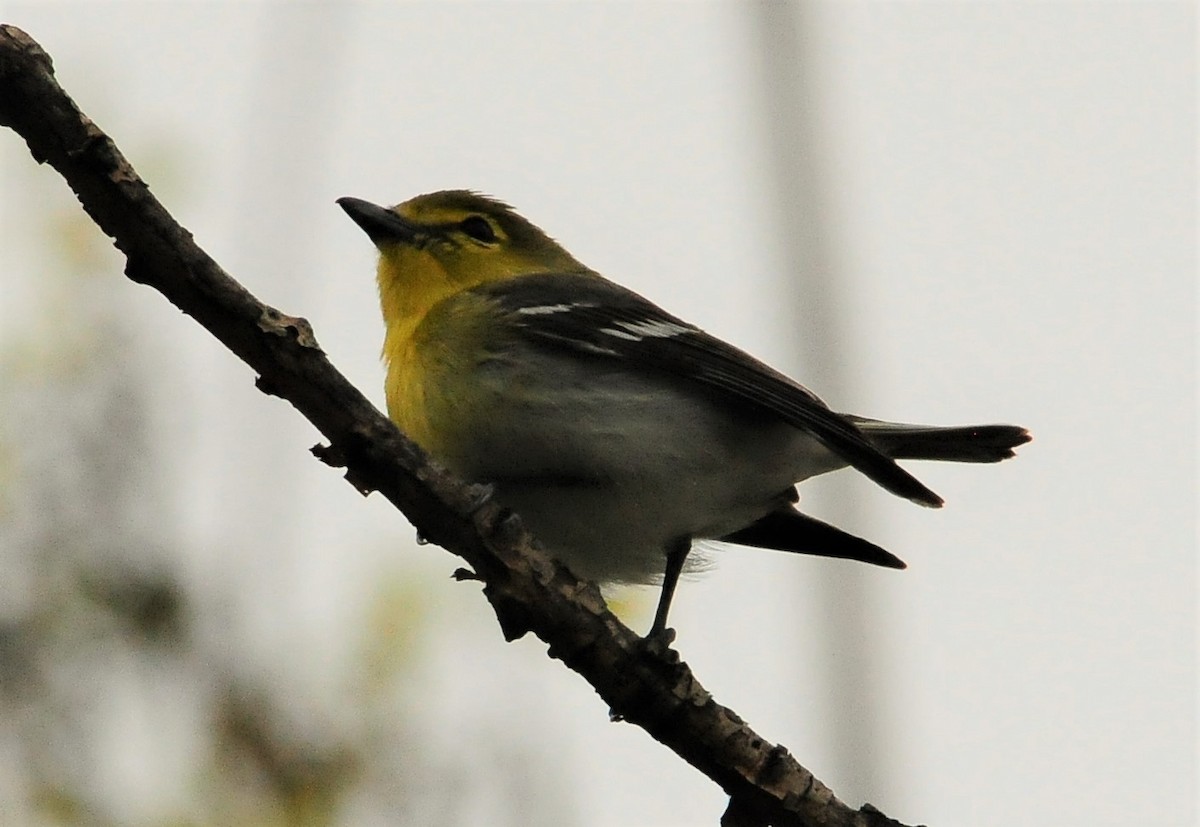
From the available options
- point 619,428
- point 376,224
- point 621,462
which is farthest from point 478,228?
point 621,462

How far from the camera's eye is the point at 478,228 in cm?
689

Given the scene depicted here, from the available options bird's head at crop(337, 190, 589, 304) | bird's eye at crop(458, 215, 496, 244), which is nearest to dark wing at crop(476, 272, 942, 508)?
bird's head at crop(337, 190, 589, 304)

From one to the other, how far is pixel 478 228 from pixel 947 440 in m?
2.68

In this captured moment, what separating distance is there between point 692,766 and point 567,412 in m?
1.57

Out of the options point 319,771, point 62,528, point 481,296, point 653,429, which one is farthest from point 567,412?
point 62,528

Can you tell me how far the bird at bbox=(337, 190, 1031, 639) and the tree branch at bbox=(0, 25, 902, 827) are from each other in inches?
18.5

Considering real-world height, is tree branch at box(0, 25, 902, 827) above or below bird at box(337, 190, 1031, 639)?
below

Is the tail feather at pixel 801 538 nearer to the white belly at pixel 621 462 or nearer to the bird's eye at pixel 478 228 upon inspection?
the white belly at pixel 621 462

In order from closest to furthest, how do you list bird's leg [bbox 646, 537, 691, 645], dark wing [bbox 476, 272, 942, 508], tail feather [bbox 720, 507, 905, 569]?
dark wing [bbox 476, 272, 942, 508], bird's leg [bbox 646, 537, 691, 645], tail feather [bbox 720, 507, 905, 569]

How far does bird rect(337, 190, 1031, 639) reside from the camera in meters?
5.28

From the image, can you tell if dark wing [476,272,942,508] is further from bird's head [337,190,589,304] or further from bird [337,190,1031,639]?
bird's head [337,190,589,304]

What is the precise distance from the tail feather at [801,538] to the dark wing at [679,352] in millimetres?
456

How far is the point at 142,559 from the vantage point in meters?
5.27

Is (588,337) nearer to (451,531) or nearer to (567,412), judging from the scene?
(567,412)
